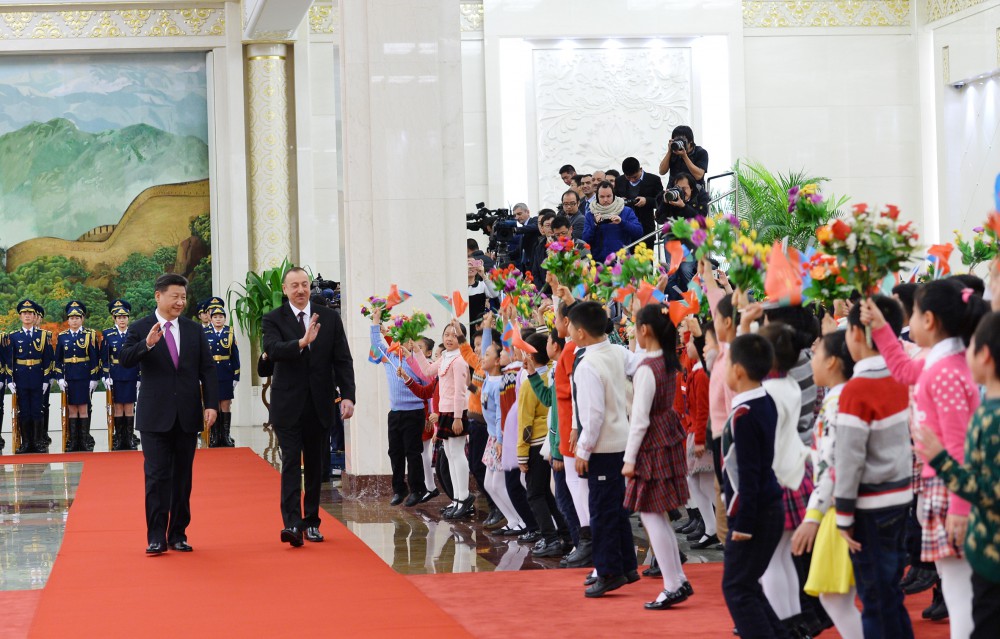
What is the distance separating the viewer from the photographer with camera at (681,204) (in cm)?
1086

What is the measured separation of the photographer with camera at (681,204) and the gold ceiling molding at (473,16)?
26.0 ft

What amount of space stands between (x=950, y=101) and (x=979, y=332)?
1606cm

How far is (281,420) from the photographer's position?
8094mm

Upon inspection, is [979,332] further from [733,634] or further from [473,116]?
[473,116]

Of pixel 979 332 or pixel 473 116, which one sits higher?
pixel 473 116

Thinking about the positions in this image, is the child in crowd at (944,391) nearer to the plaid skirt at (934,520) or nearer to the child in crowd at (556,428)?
the plaid skirt at (934,520)

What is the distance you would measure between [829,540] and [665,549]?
5.19 ft

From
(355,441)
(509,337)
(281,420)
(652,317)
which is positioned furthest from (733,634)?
(355,441)

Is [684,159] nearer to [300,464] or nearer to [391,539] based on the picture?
[391,539]

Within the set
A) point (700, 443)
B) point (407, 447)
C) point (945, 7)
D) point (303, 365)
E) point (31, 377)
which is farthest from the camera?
point (945, 7)

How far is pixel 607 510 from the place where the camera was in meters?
6.30

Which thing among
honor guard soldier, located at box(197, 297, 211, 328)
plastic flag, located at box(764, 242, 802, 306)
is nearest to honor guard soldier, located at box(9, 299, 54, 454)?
honor guard soldier, located at box(197, 297, 211, 328)

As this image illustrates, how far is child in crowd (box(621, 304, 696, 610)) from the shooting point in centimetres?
600

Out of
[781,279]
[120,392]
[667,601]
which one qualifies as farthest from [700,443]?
[120,392]
